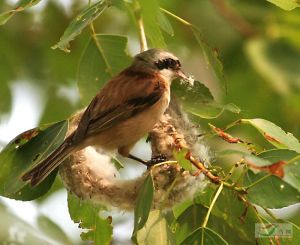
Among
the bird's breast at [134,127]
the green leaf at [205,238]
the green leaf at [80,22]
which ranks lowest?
the green leaf at [205,238]

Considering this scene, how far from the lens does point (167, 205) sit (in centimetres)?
378

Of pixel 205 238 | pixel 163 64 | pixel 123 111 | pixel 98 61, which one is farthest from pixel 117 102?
pixel 205 238

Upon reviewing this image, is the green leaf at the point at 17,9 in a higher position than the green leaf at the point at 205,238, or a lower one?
higher

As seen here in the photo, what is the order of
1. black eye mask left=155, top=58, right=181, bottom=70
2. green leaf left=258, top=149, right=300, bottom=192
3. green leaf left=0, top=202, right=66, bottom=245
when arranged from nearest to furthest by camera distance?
green leaf left=0, top=202, right=66, bottom=245 < green leaf left=258, top=149, right=300, bottom=192 < black eye mask left=155, top=58, right=181, bottom=70

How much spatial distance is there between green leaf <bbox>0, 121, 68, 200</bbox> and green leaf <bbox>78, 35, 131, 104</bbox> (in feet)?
1.94

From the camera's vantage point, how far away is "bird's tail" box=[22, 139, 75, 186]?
11.9 ft

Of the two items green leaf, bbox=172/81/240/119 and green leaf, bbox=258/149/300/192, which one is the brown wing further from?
green leaf, bbox=258/149/300/192

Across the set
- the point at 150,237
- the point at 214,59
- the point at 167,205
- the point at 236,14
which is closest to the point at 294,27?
the point at 236,14

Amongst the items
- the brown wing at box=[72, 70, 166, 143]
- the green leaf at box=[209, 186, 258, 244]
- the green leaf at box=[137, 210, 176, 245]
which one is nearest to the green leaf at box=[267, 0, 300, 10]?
the green leaf at box=[209, 186, 258, 244]

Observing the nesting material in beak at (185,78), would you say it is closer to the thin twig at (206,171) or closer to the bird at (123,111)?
the bird at (123,111)

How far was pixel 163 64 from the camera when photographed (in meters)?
4.48

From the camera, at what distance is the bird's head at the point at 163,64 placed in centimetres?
436

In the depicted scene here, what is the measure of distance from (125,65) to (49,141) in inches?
37.4

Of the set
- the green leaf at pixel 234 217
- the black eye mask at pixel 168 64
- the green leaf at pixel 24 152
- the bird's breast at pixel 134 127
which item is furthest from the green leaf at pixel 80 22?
the black eye mask at pixel 168 64
